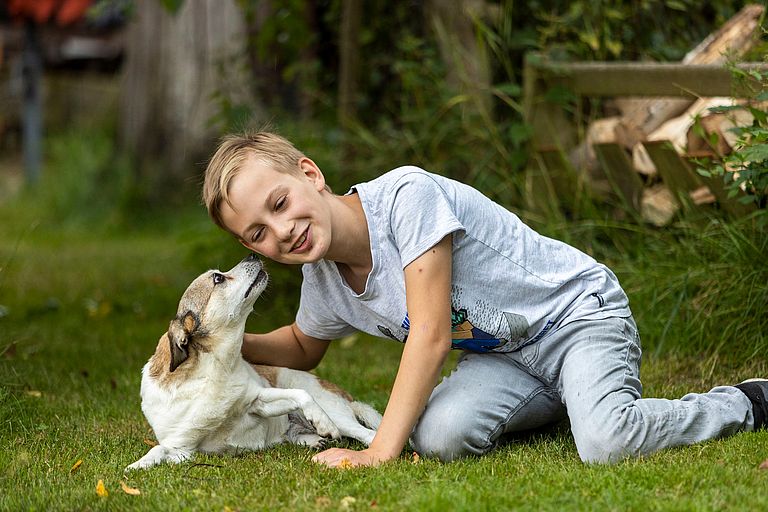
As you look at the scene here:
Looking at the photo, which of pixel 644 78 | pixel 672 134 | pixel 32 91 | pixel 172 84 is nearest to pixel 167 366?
pixel 644 78

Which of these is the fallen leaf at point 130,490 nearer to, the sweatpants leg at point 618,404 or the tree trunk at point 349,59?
the sweatpants leg at point 618,404

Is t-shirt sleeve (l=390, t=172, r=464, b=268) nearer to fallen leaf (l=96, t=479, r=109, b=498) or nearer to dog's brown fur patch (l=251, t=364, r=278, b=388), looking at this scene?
dog's brown fur patch (l=251, t=364, r=278, b=388)

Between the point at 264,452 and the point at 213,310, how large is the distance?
512 millimetres

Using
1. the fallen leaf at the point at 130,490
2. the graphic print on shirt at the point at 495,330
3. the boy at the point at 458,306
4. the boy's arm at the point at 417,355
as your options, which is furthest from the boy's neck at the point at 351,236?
the fallen leaf at the point at 130,490

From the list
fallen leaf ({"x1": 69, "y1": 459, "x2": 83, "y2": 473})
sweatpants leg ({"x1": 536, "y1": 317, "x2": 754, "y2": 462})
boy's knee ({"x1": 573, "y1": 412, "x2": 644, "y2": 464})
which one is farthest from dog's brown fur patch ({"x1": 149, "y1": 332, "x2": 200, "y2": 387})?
boy's knee ({"x1": 573, "y1": 412, "x2": 644, "y2": 464})

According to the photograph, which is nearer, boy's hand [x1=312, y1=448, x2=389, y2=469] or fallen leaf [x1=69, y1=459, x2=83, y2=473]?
boy's hand [x1=312, y1=448, x2=389, y2=469]

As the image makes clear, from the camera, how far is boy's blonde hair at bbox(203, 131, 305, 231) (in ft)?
10.0

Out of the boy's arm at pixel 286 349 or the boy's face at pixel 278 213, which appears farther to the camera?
the boy's arm at pixel 286 349

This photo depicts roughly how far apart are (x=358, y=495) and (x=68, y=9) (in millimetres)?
9569

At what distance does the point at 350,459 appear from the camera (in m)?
2.94

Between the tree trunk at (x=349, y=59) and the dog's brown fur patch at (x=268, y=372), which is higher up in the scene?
the tree trunk at (x=349, y=59)

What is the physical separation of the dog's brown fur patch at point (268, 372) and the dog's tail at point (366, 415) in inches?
11.6

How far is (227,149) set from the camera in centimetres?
317

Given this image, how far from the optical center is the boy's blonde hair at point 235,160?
3.06 meters
